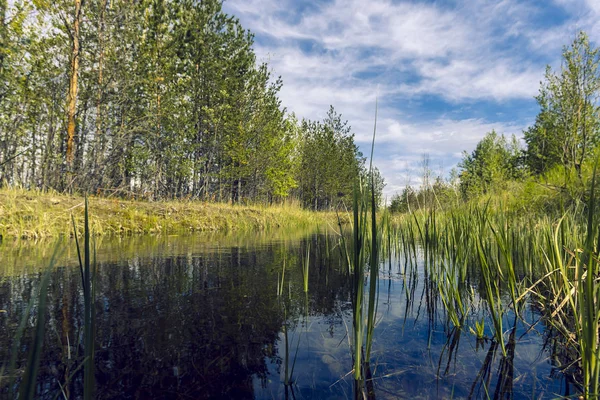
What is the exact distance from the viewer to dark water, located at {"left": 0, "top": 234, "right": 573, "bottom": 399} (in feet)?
3.67

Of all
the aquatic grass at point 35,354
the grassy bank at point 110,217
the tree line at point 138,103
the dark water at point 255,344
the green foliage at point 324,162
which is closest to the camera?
the aquatic grass at point 35,354

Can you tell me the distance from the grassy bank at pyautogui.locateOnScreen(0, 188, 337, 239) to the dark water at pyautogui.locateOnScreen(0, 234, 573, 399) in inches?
33.8

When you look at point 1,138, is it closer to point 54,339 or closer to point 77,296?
point 77,296

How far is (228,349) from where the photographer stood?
4.66 ft

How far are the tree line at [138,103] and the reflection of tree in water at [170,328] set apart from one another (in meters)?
2.12

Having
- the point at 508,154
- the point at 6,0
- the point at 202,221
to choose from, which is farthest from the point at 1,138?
the point at 508,154

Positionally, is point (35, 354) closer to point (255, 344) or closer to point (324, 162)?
point (255, 344)

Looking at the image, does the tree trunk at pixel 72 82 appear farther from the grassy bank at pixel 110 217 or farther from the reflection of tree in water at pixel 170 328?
the reflection of tree in water at pixel 170 328

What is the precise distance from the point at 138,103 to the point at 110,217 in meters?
6.68

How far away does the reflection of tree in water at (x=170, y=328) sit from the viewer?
115 cm

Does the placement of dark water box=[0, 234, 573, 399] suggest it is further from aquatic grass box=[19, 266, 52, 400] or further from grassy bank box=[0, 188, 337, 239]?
grassy bank box=[0, 188, 337, 239]

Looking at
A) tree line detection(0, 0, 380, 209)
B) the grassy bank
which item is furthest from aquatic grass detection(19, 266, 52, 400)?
tree line detection(0, 0, 380, 209)

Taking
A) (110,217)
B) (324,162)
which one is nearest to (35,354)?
(110,217)

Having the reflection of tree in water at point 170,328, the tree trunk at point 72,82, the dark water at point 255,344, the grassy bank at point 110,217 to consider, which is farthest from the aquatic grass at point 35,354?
the tree trunk at point 72,82
